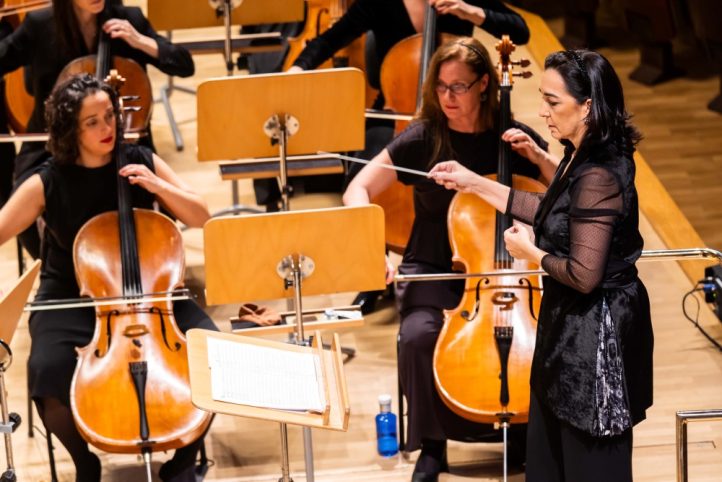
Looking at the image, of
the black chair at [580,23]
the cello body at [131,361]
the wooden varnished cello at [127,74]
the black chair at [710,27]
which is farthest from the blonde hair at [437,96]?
the black chair at [580,23]

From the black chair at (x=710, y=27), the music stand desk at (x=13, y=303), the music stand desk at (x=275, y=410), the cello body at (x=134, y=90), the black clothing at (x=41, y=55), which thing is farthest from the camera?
the black chair at (x=710, y=27)

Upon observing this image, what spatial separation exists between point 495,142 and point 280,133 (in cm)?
59

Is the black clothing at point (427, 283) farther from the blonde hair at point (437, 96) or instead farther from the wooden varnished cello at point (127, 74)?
the wooden varnished cello at point (127, 74)

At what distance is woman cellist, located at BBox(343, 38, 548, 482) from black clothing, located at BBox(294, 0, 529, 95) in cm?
76

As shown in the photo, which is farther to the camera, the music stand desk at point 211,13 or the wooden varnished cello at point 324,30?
the wooden varnished cello at point 324,30

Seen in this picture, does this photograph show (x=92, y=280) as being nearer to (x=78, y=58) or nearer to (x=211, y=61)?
(x=78, y=58)

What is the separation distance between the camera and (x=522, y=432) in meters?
3.19

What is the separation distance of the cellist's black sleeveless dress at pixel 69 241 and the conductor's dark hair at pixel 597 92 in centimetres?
136

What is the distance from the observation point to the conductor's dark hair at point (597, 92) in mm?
2246

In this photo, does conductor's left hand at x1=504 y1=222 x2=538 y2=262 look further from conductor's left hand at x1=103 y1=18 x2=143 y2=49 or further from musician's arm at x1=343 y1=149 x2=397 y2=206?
conductor's left hand at x1=103 y1=18 x2=143 y2=49

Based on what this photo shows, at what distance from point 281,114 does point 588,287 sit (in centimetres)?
127

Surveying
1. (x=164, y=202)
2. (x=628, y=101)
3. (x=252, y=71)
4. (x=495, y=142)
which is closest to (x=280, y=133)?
(x=164, y=202)

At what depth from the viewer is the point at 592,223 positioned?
226cm

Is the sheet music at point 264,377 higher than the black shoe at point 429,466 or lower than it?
higher
